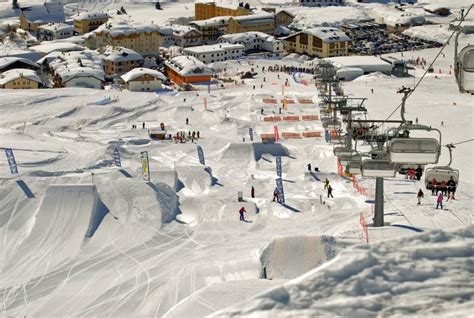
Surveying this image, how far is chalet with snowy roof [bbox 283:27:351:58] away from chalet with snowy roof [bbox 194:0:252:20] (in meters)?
16.5

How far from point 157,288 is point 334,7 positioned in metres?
75.9

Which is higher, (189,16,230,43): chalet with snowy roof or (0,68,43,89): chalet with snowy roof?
(189,16,230,43): chalet with snowy roof

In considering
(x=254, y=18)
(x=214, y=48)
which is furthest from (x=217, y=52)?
(x=254, y=18)

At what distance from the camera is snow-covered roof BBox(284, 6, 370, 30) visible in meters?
76.7

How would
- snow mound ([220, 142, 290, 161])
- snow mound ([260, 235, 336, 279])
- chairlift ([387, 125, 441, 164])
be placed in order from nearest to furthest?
chairlift ([387, 125, 441, 164]) < snow mound ([260, 235, 336, 279]) < snow mound ([220, 142, 290, 161])

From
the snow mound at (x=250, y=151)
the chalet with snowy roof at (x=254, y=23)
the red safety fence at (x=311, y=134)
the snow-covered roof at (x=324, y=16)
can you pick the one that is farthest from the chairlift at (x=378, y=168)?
the snow-covered roof at (x=324, y=16)

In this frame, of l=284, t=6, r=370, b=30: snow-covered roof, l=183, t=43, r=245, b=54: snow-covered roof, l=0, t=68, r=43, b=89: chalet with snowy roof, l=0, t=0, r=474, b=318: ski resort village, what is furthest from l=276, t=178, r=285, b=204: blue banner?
l=284, t=6, r=370, b=30: snow-covered roof

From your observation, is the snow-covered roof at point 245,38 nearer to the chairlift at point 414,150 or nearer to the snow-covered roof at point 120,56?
A: the snow-covered roof at point 120,56

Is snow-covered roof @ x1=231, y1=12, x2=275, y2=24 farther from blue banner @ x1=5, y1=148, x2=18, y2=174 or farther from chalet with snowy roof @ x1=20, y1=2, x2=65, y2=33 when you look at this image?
blue banner @ x1=5, y1=148, x2=18, y2=174

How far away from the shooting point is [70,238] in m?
16.2

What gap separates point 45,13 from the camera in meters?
82.7

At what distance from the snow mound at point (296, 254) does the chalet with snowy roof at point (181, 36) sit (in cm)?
5715

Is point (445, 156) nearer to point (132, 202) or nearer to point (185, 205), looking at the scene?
point (185, 205)

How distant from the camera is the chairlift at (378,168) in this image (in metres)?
11.7
